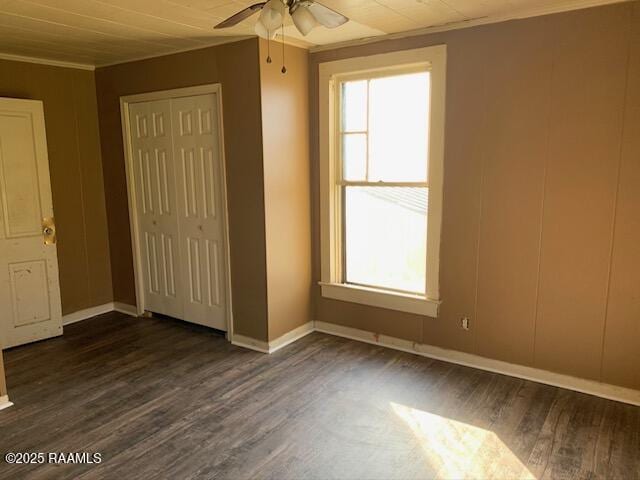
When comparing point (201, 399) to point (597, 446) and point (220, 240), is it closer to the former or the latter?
point (220, 240)

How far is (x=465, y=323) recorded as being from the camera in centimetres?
364

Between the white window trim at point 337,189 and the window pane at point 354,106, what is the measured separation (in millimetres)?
93

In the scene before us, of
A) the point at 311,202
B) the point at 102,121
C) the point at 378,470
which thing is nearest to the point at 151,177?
the point at 102,121

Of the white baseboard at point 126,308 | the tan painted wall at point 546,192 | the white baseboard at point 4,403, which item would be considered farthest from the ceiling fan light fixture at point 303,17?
the white baseboard at point 126,308

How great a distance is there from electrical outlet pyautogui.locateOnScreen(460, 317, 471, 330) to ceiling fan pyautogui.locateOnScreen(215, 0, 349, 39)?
7.59ft

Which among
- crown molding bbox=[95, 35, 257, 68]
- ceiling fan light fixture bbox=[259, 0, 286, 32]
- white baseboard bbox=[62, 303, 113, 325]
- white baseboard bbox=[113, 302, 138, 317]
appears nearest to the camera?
ceiling fan light fixture bbox=[259, 0, 286, 32]

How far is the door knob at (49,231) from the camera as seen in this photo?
426 cm

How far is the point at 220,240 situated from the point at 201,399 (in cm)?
141

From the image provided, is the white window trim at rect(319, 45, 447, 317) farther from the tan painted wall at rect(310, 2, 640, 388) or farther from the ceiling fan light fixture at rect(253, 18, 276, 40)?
the ceiling fan light fixture at rect(253, 18, 276, 40)

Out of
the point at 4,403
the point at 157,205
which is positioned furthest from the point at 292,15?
the point at 4,403

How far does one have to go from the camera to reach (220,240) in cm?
413

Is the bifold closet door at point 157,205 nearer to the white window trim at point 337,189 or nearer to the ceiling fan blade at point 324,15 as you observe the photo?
the white window trim at point 337,189

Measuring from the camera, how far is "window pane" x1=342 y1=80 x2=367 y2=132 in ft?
12.9

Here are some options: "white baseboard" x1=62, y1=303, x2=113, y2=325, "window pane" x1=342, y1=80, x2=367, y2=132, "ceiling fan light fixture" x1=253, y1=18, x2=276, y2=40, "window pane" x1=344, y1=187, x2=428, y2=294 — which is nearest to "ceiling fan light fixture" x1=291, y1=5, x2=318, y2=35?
"ceiling fan light fixture" x1=253, y1=18, x2=276, y2=40
